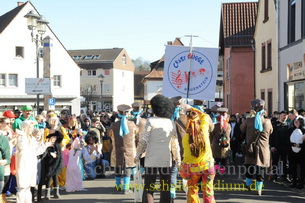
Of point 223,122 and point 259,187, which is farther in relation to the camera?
point 223,122

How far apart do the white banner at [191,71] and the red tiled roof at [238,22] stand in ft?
70.5

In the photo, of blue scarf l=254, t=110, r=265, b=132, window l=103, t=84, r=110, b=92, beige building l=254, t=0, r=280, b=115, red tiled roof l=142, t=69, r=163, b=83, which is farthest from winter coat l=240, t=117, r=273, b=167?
window l=103, t=84, r=110, b=92

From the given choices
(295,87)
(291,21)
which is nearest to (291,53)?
(291,21)

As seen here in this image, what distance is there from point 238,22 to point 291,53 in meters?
14.4

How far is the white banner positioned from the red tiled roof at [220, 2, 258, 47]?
845 inches

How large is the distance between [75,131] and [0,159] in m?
3.12

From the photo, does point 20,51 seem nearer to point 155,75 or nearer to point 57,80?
point 57,80

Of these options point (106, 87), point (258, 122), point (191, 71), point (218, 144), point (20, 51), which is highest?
point (20, 51)

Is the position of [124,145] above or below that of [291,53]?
below

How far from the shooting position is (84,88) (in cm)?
8000

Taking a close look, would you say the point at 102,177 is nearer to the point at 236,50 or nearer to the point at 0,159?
the point at 0,159

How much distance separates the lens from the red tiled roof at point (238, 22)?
104 ft

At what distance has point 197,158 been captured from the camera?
6.76m

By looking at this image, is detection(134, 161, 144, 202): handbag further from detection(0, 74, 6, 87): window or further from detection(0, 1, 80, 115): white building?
detection(0, 74, 6, 87): window
